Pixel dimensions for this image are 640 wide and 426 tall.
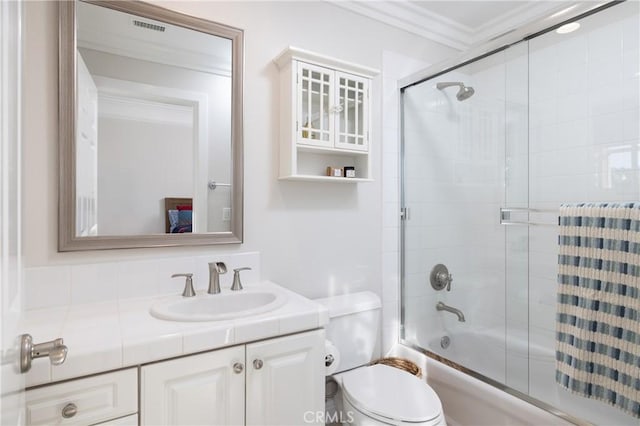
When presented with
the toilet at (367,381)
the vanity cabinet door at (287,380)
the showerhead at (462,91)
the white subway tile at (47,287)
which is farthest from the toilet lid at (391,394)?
the showerhead at (462,91)

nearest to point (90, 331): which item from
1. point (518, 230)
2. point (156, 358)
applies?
point (156, 358)

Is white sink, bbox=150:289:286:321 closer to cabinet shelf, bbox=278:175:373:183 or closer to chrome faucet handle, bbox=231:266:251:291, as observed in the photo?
chrome faucet handle, bbox=231:266:251:291

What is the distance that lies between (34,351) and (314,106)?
1.42 m

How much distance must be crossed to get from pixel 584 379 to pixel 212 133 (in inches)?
69.3

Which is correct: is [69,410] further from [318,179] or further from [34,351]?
[318,179]

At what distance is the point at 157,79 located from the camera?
1488mm

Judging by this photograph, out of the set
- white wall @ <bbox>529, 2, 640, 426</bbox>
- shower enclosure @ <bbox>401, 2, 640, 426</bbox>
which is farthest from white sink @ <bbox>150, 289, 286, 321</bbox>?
white wall @ <bbox>529, 2, 640, 426</bbox>

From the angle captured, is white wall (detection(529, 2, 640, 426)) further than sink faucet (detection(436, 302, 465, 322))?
No

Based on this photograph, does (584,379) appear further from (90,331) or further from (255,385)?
(90,331)

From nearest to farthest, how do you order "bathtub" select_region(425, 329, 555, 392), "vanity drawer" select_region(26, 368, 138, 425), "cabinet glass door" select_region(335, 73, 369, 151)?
1. "vanity drawer" select_region(26, 368, 138, 425)
2. "bathtub" select_region(425, 329, 555, 392)
3. "cabinet glass door" select_region(335, 73, 369, 151)

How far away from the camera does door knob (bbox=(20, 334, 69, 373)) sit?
2.03 feet

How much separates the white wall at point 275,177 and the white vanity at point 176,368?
0.39 meters

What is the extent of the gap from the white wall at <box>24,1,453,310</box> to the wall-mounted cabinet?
0.32 ft

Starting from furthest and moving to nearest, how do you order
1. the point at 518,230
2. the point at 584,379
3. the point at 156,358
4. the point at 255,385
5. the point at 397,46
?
the point at 397,46 → the point at 518,230 → the point at 584,379 → the point at 255,385 → the point at 156,358
